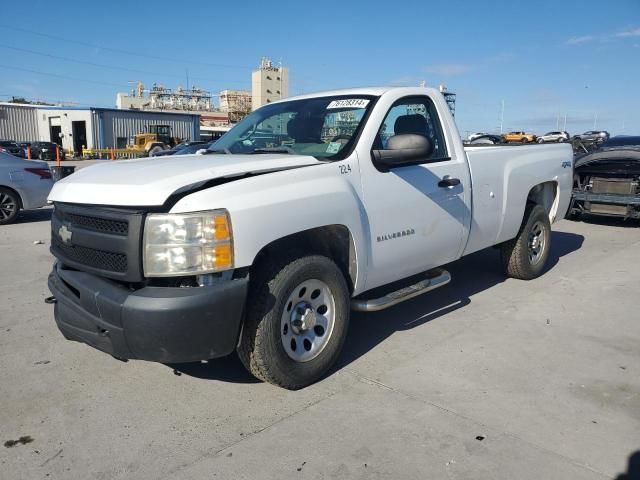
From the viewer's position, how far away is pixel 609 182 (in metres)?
9.91

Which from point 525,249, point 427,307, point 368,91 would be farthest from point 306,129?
point 525,249

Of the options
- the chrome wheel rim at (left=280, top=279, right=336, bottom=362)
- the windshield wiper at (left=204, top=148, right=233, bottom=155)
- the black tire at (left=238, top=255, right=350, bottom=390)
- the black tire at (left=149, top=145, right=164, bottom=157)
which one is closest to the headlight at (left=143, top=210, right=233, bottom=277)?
the black tire at (left=238, top=255, right=350, bottom=390)

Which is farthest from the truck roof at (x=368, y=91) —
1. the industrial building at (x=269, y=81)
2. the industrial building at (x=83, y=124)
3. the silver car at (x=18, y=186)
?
the industrial building at (x=269, y=81)

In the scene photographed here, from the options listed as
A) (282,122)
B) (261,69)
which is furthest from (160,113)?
(282,122)

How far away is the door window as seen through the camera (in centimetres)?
421

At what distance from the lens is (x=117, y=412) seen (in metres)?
3.21

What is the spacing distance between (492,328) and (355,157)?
2.08 metres

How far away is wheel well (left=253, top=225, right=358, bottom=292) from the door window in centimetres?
93

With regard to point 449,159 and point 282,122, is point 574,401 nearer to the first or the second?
point 449,159

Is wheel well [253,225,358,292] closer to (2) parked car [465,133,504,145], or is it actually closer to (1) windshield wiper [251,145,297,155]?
(1) windshield wiper [251,145,297,155]

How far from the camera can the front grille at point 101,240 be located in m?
2.90

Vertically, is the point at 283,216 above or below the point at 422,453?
above

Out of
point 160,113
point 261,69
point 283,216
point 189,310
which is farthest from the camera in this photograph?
point 261,69

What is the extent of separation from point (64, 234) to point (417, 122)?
291 cm
